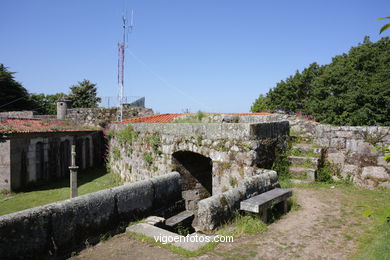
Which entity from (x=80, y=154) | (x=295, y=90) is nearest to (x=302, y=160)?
(x=80, y=154)

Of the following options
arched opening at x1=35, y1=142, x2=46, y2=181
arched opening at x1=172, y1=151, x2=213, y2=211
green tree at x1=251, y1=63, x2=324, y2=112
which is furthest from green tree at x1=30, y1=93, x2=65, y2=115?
arched opening at x1=172, y1=151, x2=213, y2=211

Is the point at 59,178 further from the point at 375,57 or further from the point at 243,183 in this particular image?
the point at 375,57

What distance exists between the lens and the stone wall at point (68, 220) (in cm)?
336

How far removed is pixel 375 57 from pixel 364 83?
3153 mm

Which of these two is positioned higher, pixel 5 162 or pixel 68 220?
pixel 68 220

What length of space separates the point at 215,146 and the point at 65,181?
9868 millimetres

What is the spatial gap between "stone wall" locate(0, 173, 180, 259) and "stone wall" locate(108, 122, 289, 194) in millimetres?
2064

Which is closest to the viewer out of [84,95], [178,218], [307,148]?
[178,218]

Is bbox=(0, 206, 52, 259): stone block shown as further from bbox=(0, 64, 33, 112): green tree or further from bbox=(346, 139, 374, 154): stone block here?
bbox=(0, 64, 33, 112): green tree

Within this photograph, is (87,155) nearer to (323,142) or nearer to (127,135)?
(127,135)

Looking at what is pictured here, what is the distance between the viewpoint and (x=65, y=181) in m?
13.7

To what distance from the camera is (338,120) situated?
68.5ft

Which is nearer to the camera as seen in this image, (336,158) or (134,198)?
(134,198)

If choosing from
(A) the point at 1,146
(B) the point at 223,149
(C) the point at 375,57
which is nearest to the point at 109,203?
(B) the point at 223,149
